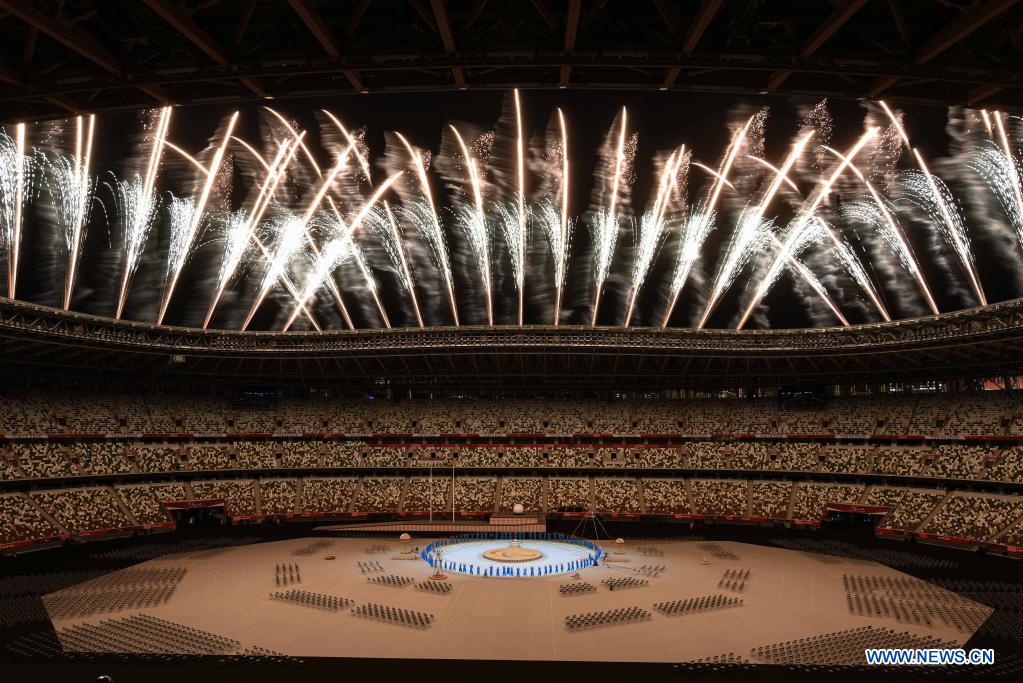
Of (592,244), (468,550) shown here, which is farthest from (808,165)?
(468,550)

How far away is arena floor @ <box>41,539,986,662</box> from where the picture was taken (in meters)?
24.1

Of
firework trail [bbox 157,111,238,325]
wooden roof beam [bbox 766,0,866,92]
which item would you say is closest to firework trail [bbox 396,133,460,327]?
firework trail [bbox 157,111,238,325]

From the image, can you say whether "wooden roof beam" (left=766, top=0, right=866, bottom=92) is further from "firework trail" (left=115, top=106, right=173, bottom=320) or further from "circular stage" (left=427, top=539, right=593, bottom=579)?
"circular stage" (left=427, top=539, right=593, bottom=579)

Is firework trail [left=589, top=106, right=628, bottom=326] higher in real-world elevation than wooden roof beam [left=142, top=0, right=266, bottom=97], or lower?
higher

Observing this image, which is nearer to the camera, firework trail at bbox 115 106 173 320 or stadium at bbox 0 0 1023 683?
stadium at bbox 0 0 1023 683

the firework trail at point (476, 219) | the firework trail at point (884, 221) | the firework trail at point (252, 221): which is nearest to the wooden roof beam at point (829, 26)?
the firework trail at point (476, 219)

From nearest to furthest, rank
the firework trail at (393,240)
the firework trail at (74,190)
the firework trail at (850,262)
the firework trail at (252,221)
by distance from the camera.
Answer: the firework trail at (74,190) < the firework trail at (393,240) < the firework trail at (252,221) < the firework trail at (850,262)

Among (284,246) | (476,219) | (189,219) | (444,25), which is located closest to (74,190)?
(189,219)

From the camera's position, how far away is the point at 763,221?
40.3m

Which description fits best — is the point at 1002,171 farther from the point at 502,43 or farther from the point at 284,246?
the point at 284,246

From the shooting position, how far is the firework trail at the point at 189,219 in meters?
35.5

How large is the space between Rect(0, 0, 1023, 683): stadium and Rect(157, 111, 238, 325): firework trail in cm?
24

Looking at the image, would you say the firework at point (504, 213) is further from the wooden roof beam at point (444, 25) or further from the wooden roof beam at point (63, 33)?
the wooden roof beam at point (444, 25)

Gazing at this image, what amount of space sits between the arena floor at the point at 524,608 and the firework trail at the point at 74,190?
19.8 meters
